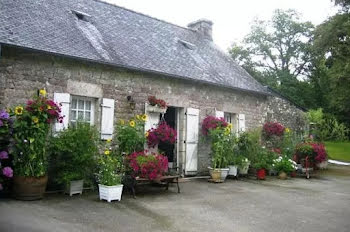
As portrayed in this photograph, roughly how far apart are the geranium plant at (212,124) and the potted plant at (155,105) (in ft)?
4.95

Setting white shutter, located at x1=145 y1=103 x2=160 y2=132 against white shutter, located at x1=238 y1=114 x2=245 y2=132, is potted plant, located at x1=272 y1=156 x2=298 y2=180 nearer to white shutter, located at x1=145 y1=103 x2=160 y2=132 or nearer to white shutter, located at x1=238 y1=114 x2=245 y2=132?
white shutter, located at x1=238 y1=114 x2=245 y2=132

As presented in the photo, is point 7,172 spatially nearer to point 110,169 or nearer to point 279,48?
point 110,169

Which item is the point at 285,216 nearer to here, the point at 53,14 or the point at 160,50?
the point at 160,50

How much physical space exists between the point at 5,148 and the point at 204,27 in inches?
407

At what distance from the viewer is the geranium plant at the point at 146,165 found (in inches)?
258

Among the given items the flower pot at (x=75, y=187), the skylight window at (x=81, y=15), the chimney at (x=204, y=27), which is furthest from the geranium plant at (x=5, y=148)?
the chimney at (x=204, y=27)

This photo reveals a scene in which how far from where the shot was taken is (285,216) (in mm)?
5512

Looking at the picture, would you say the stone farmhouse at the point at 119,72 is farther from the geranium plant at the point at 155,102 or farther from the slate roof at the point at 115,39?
the geranium plant at the point at 155,102

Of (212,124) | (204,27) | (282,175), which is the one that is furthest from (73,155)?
(204,27)

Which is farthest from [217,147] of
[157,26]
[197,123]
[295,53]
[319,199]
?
[295,53]

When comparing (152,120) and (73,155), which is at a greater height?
(152,120)

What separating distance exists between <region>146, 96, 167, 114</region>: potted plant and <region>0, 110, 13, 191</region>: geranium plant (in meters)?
3.49

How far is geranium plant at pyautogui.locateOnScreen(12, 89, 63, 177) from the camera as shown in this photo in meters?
5.73

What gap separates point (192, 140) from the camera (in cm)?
953
